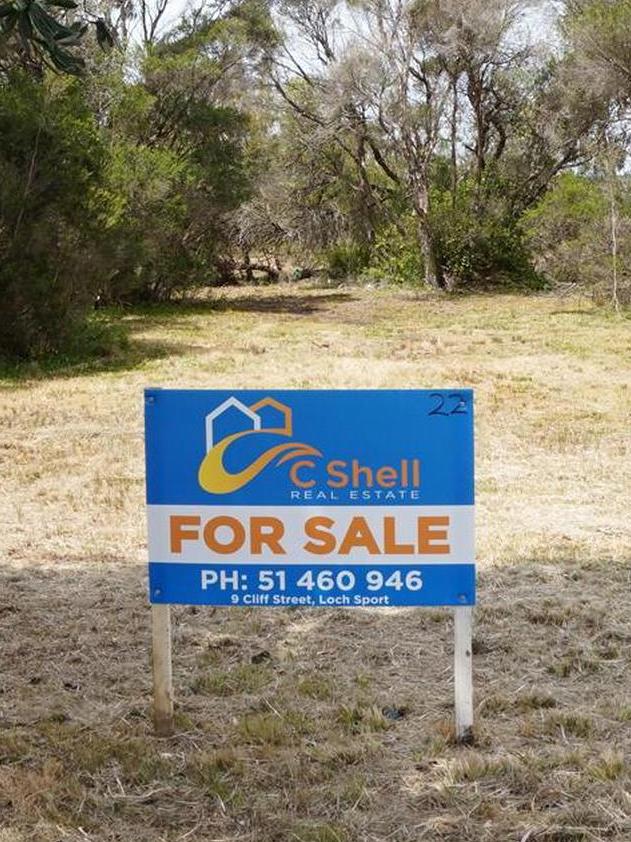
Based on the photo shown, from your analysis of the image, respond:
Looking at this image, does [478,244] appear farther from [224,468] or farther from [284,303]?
[224,468]

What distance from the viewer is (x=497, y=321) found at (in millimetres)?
17672

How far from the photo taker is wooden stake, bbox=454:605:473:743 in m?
3.01

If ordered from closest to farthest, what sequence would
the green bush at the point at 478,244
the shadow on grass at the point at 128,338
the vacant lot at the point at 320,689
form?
the vacant lot at the point at 320,689, the shadow on grass at the point at 128,338, the green bush at the point at 478,244

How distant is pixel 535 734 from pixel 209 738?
36.7 inches

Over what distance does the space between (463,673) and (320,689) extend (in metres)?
0.62

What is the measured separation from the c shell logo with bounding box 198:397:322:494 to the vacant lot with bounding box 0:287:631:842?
74 centimetres

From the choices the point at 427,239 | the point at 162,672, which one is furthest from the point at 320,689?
the point at 427,239

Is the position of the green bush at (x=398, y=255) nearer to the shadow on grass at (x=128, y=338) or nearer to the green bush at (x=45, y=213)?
the shadow on grass at (x=128, y=338)

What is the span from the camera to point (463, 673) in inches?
119

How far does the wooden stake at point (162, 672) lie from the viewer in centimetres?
308

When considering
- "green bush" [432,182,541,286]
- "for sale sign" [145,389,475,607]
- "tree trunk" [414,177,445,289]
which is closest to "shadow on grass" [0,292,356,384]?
"tree trunk" [414,177,445,289]

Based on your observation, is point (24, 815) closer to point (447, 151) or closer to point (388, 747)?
point (388, 747)

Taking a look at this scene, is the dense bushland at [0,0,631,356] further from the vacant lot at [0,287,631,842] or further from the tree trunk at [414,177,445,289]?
the vacant lot at [0,287,631,842]


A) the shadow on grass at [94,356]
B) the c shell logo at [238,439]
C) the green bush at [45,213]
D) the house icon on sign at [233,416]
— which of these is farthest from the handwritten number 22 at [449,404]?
the green bush at [45,213]
